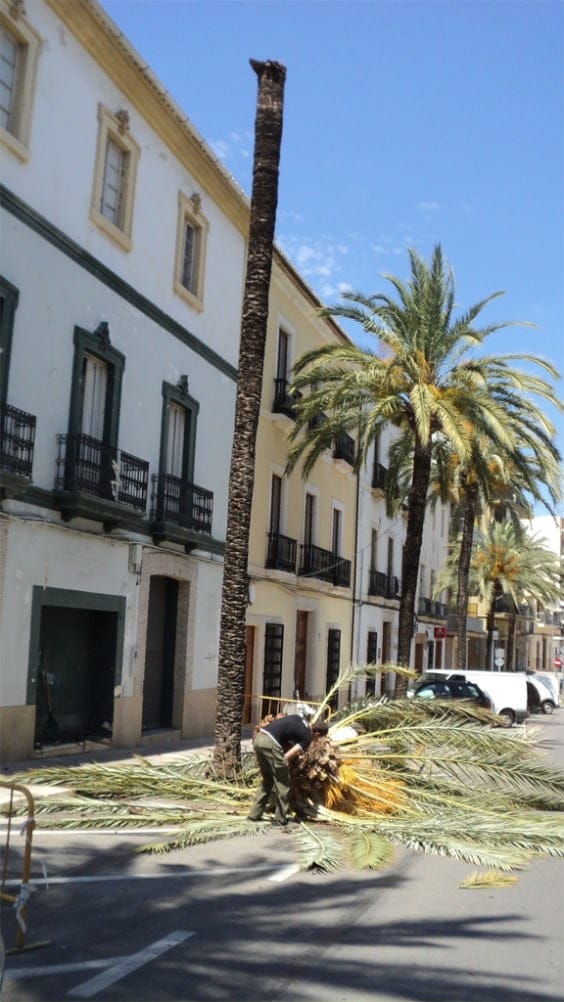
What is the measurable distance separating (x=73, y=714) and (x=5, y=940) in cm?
1030

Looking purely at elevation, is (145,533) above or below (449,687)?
above

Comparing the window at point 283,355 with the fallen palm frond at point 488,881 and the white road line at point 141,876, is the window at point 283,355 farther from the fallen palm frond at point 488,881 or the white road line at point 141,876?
the fallen palm frond at point 488,881

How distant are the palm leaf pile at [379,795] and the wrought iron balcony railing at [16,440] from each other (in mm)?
4114

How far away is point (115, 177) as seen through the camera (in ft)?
55.2

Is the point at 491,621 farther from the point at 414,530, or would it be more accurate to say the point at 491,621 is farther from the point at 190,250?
the point at 190,250

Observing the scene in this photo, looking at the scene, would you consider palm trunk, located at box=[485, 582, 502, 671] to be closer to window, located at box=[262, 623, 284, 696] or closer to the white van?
the white van

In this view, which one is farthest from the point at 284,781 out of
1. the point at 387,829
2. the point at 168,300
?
the point at 168,300

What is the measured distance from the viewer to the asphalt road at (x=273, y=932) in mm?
5375

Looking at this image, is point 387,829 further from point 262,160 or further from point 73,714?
point 262,160

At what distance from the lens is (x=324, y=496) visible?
94.6 ft

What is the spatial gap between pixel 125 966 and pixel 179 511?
13.2m

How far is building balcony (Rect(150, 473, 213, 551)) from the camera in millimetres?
17672

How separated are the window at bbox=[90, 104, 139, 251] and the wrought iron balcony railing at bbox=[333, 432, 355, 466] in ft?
41.3

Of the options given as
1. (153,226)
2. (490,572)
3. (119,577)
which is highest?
(153,226)
